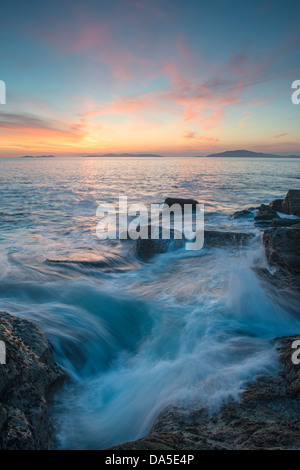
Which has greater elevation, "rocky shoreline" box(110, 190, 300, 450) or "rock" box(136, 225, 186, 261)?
"rock" box(136, 225, 186, 261)

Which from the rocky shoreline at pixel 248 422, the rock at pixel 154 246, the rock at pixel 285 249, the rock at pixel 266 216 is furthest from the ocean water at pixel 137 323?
the rock at pixel 266 216

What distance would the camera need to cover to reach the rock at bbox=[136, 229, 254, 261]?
929 cm

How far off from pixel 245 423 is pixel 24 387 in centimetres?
211

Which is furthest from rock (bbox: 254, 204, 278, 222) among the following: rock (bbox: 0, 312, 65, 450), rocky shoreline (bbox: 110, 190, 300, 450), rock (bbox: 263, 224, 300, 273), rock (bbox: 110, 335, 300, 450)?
rock (bbox: 0, 312, 65, 450)

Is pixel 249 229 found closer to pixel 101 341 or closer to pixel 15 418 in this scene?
pixel 101 341

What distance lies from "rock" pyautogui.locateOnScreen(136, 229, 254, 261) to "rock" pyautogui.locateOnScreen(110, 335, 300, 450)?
6287 millimetres

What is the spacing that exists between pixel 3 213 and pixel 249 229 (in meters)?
13.4

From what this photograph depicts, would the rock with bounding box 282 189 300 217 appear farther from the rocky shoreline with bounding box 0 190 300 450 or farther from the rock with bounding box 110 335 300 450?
the rock with bounding box 110 335 300 450

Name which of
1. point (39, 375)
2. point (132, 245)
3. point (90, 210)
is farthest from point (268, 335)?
point (90, 210)

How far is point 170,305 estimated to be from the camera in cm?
603

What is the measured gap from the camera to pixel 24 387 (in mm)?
2291

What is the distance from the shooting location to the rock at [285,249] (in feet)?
19.5

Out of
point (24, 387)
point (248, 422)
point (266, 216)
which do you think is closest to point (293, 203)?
point (266, 216)

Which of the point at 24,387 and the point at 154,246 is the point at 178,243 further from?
the point at 24,387
